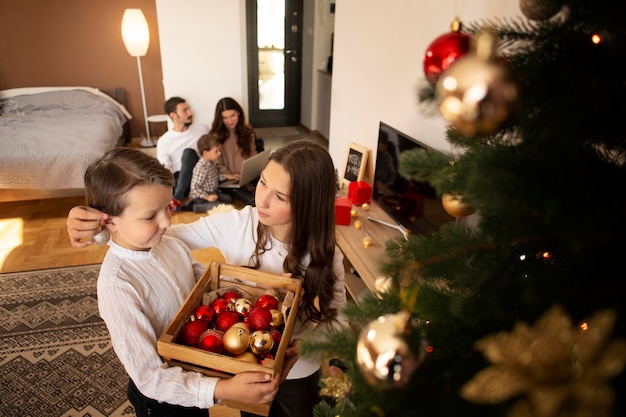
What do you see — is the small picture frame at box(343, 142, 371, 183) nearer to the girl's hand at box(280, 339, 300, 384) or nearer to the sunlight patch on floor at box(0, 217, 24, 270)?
the girl's hand at box(280, 339, 300, 384)

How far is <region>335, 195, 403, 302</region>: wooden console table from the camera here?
2.04 meters

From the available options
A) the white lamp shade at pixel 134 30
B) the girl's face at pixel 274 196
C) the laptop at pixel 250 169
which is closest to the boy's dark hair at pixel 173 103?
the laptop at pixel 250 169

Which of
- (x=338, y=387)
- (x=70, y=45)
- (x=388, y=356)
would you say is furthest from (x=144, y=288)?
(x=70, y=45)

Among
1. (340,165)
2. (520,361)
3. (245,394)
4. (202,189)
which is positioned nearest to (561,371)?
(520,361)

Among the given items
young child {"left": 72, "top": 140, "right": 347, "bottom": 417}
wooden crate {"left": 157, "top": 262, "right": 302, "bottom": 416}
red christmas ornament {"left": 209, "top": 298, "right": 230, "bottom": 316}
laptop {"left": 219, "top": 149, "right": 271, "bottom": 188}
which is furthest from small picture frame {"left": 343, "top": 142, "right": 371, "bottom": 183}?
red christmas ornament {"left": 209, "top": 298, "right": 230, "bottom": 316}

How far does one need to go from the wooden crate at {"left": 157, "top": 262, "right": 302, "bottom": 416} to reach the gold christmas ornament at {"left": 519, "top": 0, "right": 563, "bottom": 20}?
78 cm

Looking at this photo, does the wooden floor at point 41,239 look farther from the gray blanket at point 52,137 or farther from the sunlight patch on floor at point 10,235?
the gray blanket at point 52,137

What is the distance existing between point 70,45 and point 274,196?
17.1 ft

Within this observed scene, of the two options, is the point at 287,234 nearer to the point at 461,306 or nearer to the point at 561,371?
the point at 461,306

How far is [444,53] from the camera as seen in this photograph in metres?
0.54

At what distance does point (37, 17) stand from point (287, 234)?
5.33 meters

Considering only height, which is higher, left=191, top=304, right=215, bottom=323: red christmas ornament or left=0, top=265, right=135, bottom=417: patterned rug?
left=191, top=304, right=215, bottom=323: red christmas ornament

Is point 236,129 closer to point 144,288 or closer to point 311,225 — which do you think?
point 311,225

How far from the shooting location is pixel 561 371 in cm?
35
